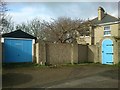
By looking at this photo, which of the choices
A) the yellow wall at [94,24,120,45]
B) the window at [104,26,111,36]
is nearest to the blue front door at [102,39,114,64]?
the yellow wall at [94,24,120,45]

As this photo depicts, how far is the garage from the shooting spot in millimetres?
18406

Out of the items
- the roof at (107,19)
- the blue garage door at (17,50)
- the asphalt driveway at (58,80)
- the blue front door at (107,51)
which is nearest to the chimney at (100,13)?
the roof at (107,19)

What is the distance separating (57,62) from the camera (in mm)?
19000

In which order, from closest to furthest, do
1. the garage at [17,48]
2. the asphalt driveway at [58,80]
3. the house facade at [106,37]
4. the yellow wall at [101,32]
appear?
1. the asphalt driveway at [58,80]
2. the garage at [17,48]
3. the house facade at [106,37]
4. the yellow wall at [101,32]

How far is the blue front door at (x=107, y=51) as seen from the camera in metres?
20.7

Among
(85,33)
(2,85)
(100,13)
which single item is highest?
(100,13)

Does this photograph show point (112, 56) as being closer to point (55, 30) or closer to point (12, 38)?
point (55, 30)

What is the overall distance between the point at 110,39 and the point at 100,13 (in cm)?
1103

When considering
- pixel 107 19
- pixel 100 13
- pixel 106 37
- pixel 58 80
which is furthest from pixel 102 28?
pixel 58 80

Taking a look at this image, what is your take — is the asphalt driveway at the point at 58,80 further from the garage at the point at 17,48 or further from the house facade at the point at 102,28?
the house facade at the point at 102,28

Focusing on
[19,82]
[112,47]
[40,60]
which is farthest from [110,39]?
[19,82]

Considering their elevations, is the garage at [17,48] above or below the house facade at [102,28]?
below

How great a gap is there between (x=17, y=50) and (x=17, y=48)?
0.65 feet

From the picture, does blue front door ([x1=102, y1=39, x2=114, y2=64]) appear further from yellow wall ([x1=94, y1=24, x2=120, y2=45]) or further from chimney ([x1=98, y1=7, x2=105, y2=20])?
chimney ([x1=98, y1=7, x2=105, y2=20])
